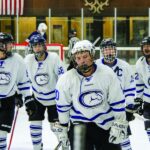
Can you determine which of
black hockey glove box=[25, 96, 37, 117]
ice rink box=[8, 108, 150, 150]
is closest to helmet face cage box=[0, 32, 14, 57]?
black hockey glove box=[25, 96, 37, 117]

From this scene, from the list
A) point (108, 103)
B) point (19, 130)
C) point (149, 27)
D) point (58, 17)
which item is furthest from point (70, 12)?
point (108, 103)

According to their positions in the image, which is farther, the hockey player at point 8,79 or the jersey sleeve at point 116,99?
the hockey player at point 8,79

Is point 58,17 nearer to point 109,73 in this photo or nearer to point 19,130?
point 19,130

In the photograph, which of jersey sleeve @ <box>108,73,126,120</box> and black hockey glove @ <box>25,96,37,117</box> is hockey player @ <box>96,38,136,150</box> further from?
jersey sleeve @ <box>108,73,126,120</box>

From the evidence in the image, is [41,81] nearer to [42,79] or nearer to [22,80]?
[42,79]

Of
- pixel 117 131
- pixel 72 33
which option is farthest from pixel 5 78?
pixel 72 33

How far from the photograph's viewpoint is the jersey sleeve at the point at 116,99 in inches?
133

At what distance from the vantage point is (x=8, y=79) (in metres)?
4.59

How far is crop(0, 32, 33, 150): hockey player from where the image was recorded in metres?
4.59

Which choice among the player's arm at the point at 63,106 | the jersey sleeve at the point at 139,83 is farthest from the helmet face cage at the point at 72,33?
the player's arm at the point at 63,106

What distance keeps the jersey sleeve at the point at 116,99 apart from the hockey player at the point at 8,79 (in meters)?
1.39

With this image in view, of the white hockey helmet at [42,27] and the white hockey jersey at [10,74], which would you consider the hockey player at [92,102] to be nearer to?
the white hockey jersey at [10,74]

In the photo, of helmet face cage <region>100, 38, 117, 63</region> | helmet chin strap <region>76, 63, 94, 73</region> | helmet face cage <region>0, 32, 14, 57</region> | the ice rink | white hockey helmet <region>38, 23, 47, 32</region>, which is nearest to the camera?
helmet chin strap <region>76, 63, 94, 73</region>

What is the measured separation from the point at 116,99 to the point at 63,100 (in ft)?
1.04
